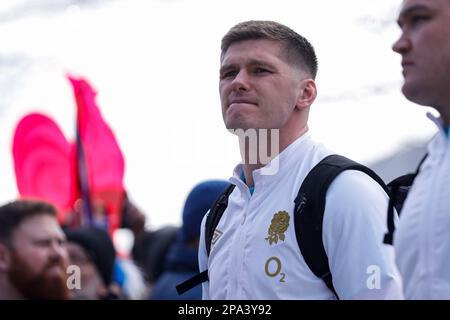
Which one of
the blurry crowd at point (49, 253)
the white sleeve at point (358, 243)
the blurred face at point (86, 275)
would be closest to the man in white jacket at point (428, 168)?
the white sleeve at point (358, 243)

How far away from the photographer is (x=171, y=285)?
5562 mm

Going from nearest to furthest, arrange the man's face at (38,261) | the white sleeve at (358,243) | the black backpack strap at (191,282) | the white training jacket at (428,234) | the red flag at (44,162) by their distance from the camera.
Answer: the white training jacket at (428,234) < the white sleeve at (358,243) < the black backpack strap at (191,282) < the man's face at (38,261) < the red flag at (44,162)

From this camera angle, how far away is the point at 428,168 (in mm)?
2973

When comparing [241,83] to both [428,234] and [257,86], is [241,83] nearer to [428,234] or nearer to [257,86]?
[257,86]

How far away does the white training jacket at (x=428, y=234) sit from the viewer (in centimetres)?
277

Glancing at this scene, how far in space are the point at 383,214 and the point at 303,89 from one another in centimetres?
87

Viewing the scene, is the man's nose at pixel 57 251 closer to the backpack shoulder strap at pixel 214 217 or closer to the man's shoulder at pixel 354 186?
the backpack shoulder strap at pixel 214 217

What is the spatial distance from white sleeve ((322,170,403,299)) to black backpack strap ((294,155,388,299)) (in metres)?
0.03

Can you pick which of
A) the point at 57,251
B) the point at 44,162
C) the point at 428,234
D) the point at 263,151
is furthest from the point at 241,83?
the point at 44,162

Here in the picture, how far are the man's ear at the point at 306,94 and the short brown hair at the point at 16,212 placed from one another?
6.96 ft

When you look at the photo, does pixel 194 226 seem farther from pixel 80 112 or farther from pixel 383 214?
pixel 80 112

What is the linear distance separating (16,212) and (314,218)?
101 inches

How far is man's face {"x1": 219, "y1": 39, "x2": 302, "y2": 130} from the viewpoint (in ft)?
13.4

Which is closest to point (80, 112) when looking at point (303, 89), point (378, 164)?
point (303, 89)
